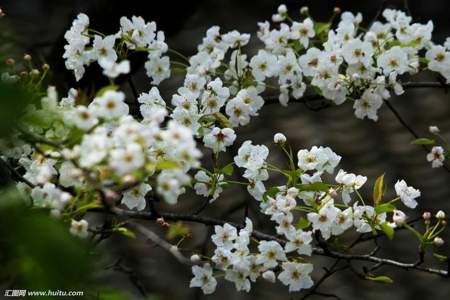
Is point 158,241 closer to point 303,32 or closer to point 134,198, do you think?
point 134,198

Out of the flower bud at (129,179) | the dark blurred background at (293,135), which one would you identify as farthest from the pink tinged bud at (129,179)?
the dark blurred background at (293,135)

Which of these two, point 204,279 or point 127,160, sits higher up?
point 127,160

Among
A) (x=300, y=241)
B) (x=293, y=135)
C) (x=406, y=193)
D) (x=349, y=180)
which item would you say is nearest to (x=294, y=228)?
(x=300, y=241)

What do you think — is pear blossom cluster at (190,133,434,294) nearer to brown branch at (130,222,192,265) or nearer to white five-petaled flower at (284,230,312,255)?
white five-petaled flower at (284,230,312,255)

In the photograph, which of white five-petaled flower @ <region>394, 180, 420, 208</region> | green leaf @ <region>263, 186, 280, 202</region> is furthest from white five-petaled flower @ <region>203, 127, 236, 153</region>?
white five-petaled flower @ <region>394, 180, 420, 208</region>

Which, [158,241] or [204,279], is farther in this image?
[204,279]

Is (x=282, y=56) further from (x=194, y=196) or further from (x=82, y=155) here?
(x=194, y=196)

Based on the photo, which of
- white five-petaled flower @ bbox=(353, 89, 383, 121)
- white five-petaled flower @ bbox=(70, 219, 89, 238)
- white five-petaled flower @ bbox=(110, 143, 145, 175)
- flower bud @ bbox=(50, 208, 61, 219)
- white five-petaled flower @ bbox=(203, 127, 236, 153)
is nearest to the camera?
white five-petaled flower @ bbox=(110, 143, 145, 175)

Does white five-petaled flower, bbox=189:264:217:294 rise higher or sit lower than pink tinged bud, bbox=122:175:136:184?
lower
